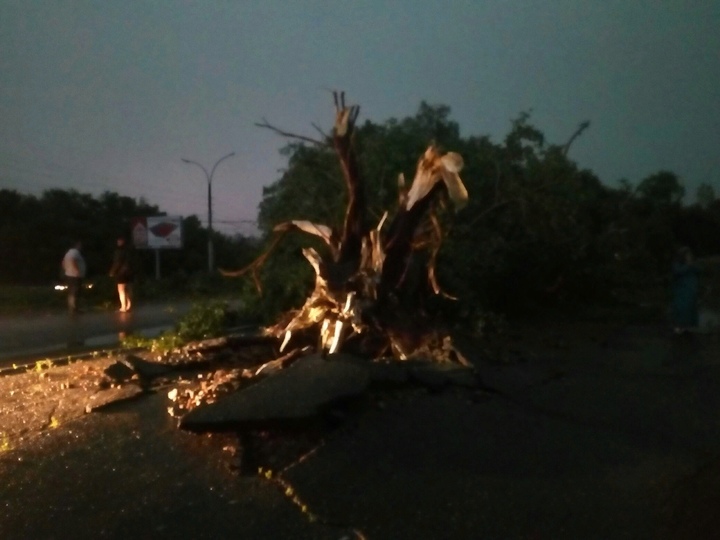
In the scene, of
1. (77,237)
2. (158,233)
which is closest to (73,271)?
(158,233)

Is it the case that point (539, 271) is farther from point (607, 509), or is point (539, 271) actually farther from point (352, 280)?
point (607, 509)

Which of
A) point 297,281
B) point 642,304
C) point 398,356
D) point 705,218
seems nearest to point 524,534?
point 398,356

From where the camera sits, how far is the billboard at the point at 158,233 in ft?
145

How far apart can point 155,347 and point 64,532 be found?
8065 mm

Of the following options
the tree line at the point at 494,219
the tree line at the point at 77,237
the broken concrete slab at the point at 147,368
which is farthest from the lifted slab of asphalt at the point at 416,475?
the tree line at the point at 77,237

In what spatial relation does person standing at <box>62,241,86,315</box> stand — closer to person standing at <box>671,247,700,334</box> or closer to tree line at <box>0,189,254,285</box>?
person standing at <box>671,247,700,334</box>

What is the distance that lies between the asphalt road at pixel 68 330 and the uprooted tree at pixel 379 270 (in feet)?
19.0

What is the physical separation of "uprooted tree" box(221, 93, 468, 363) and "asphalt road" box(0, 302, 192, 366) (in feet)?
19.0

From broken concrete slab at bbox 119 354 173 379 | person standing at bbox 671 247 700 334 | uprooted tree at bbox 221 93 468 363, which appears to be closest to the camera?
broken concrete slab at bbox 119 354 173 379

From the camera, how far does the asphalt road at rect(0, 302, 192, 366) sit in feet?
55.3

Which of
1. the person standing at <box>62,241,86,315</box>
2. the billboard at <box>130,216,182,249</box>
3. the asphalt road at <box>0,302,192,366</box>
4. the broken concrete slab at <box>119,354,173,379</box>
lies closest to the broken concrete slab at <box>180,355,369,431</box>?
the broken concrete slab at <box>119,354,173,379</box>

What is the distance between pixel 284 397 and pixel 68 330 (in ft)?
45.3

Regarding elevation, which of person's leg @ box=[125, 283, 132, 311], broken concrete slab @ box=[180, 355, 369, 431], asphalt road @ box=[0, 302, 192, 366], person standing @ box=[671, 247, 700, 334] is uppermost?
person standing @ box=[671, 247, 700, 334]

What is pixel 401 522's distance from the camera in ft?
19.7
